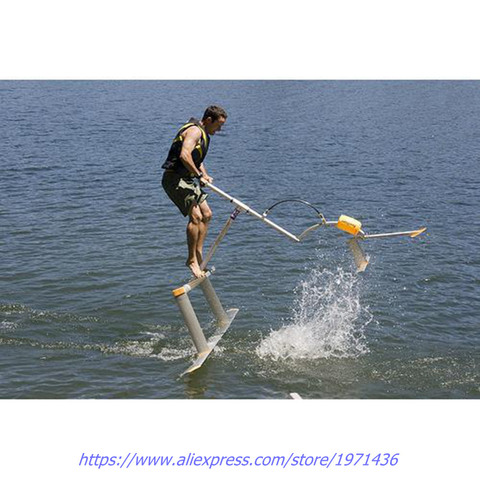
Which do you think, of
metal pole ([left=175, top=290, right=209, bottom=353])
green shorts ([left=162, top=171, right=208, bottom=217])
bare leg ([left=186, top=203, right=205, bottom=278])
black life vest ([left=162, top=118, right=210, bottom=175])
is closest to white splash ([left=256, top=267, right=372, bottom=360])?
metal pole ([left=175, top=290, right=209, bottom=353])

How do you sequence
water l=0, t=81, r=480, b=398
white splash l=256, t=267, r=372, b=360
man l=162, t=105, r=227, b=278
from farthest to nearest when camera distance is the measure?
white splash l=256, t=267, r=372, b=360 → water l=0, t=81, r=480, b=398 → man l=162, t=105, r=227, b=278

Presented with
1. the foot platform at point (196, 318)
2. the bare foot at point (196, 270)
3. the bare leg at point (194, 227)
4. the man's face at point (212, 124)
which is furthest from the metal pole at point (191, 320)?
the man's face at point (212, 124)

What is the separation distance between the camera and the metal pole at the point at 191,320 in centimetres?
1362

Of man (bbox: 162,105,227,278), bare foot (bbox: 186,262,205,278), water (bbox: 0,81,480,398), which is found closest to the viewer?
man (bbox: 162,105,227,278)

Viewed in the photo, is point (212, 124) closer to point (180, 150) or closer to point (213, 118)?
point (213, 118)

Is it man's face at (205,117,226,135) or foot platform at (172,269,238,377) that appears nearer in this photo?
man's face at (205,117,226,135)

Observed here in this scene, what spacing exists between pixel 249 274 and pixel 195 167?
343 inches

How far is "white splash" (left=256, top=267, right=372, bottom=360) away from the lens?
54.9 feet

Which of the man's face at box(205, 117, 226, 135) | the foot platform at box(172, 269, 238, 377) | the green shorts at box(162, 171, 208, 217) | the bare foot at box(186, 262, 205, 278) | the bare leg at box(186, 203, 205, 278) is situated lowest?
the foot platform at box(172, 269, 238, 377)

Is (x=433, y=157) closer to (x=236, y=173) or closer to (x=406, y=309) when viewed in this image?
(x=236, y=173)

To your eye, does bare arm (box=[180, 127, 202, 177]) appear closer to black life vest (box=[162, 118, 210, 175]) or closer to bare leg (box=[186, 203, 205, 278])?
black life vest (box=[162, 118, 210, 175])

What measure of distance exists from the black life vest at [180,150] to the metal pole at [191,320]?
218 centimetres

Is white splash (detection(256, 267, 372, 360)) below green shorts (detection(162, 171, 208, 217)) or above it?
below

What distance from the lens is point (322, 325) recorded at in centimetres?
1784
